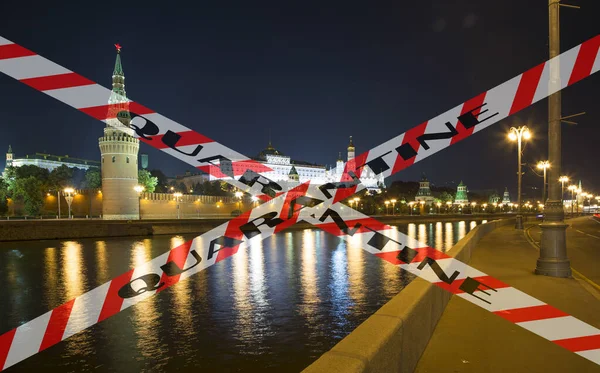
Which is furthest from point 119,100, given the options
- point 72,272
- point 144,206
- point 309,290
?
point 309,290

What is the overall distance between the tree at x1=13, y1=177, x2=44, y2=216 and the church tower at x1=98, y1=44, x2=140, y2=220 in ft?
34.1

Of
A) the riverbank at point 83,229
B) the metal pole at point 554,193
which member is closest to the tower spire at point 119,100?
the riverbank at point 83,229

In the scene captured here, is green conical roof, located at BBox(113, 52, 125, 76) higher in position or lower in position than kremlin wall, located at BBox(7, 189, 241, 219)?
higher

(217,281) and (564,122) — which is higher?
(564,122)

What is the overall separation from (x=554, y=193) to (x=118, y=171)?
55533mm

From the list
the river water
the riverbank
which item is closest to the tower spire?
the riverbank

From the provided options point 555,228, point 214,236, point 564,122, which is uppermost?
point 564,122

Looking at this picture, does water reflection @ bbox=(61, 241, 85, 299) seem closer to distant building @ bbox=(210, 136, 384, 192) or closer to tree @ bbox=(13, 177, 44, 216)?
tree @ bbox=(13, 177, 44, 216)

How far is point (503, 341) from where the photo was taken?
5.46 m

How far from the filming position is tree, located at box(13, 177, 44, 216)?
60.2 metres

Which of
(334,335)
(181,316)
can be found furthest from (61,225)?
(334,335)

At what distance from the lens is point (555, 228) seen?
9531 mm

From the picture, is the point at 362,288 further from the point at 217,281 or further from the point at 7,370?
the point at 7,370

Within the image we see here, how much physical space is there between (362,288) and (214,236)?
73.3ft
